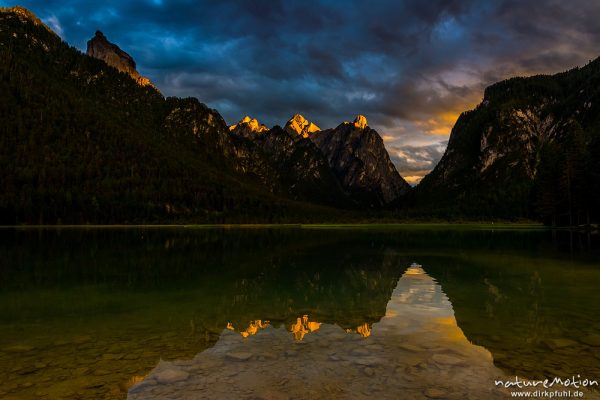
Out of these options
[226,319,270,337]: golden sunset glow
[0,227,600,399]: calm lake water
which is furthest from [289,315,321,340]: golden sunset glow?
[226,319,270,337]: golden sunset glow

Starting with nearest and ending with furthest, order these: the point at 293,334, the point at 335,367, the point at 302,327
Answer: the point at 335,367, the point at 293,334, the point at 302,327

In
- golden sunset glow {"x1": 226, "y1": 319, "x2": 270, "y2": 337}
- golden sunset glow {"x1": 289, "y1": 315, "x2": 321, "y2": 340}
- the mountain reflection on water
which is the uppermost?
the mountain reflection on water

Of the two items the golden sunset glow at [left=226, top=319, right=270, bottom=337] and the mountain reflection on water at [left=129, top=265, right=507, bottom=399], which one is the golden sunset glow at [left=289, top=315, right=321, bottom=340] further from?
the golden sunset glow at [left=226, top=319, right=270, bottom=337]

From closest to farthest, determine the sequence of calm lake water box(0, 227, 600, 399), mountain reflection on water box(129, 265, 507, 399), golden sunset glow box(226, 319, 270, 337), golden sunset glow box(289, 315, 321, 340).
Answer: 1. mountain reflection on water box(129, 265, 507, 399)
2. calm lake water box(0, 227, 600, 399)
3. golden sunset glow box(289, 315, 321, 340)
4. golden sunset glow box(226, 319, 270, 337)

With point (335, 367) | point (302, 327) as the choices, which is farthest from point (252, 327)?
point (335, 367)

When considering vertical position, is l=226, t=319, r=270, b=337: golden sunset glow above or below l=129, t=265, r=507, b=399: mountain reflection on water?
below

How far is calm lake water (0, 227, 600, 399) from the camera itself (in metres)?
11.3

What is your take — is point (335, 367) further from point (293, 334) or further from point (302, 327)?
point (302, 327)

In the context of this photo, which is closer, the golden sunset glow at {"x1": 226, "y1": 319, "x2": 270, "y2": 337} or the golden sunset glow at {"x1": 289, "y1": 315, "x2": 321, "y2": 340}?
the golden sunset glow at {"x1": 289, "y1": 315, "x2": 321, "y2": 340}

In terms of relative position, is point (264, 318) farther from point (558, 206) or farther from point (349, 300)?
point (558, 206)

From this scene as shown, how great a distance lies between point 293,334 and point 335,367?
13.3 ft

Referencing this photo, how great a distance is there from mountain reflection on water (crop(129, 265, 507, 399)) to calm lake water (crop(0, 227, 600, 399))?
2.2 inches

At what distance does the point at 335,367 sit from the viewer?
12664mm

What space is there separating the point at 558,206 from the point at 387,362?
126 metres
